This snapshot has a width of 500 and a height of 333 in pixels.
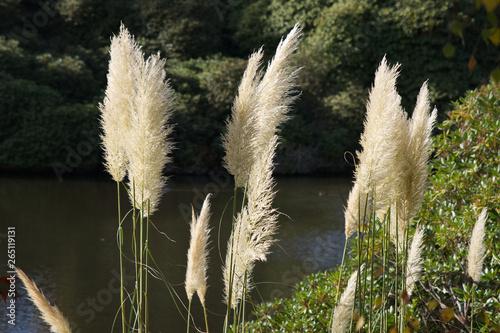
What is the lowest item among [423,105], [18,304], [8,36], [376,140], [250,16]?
[18,304]

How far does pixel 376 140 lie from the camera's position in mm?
1846

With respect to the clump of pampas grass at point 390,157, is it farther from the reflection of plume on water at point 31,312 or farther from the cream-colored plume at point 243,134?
the reflection of plume on water at point 31,312

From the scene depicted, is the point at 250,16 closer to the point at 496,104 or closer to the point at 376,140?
the point at 496,104

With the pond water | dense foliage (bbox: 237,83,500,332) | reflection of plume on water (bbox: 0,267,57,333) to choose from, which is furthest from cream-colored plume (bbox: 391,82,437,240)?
reflection of plume on water (bbox: 0,267,57,333)

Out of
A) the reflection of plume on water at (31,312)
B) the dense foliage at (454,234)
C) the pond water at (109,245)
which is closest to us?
the dense foliage at (454,234)

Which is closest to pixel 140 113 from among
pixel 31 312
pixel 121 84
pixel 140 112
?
pixel 140 112

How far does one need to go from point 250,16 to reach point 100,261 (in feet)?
39.4

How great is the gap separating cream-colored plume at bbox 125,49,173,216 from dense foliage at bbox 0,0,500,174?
1102cm

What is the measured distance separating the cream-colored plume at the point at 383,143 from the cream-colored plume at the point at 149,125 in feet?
2.15

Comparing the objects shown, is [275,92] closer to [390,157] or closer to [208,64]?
[390,157]

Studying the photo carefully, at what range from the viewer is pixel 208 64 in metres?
15.3

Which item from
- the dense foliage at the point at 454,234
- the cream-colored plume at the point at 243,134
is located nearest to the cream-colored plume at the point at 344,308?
the cream-colored plume at the point at 243,134

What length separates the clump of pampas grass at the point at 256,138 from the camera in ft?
6.21

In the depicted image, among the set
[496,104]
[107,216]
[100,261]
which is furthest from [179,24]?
[496,104]
